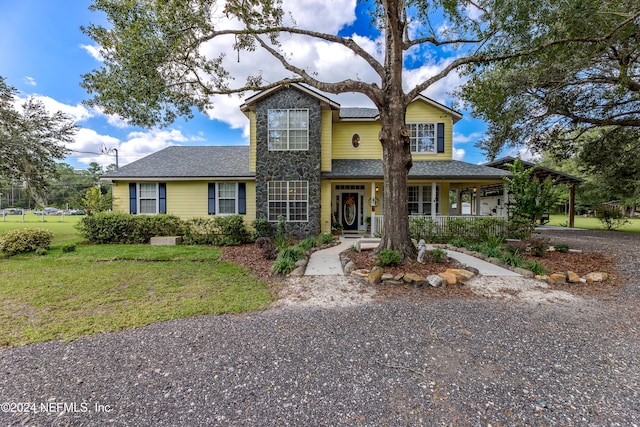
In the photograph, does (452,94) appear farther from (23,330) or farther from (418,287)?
(23,330)

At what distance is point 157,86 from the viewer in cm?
753

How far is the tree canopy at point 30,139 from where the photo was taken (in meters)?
12.2

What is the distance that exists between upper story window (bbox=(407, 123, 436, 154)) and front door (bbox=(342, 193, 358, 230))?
388cm

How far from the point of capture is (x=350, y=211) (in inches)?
541

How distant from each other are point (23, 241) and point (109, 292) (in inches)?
266

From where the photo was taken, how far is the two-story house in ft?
37.7

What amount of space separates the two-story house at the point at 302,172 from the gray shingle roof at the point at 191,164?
5 cm

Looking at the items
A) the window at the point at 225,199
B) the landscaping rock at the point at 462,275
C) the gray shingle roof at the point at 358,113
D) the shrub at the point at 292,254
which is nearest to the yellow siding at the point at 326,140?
the gray shingle roof at the point at 358,113

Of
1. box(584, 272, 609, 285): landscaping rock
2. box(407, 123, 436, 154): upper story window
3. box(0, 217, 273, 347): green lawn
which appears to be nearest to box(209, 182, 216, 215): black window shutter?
box(0, 217, 273, 347): green lawn

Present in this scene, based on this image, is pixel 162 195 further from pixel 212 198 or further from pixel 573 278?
pixel 573 278

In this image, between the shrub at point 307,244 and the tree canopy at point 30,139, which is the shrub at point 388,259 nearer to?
the shrub at point 307,244

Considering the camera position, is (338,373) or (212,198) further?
(212,198)

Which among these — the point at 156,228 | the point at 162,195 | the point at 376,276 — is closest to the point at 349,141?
the point at 376,276

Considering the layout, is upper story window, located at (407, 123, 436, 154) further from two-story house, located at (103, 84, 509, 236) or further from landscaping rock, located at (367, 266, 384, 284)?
landscaping rock, located at (367, 266, 384, 284)
